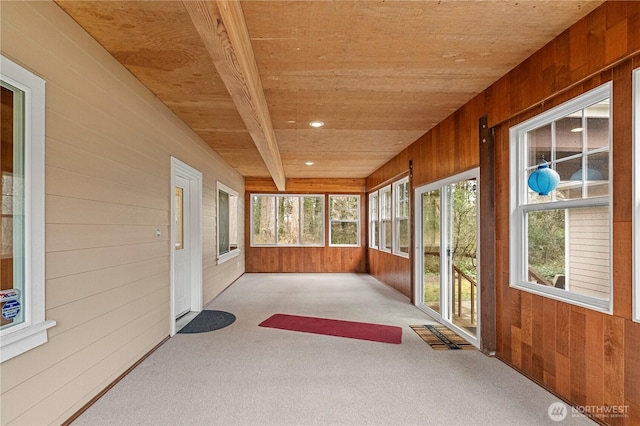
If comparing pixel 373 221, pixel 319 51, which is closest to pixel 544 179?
pixel 319 51

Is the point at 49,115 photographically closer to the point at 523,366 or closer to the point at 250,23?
the point at 250,23

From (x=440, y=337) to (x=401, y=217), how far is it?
2924 millimetres

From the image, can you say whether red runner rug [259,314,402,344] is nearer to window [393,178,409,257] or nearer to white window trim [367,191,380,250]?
window [393,178,409,257]

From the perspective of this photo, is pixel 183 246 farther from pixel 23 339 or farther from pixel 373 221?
pixel 373 221

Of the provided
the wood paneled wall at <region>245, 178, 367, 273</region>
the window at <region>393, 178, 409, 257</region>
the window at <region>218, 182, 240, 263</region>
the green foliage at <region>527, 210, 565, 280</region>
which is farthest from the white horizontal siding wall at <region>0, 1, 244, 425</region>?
the wood paneled wall at <region>245, 178, 367, 273</region>

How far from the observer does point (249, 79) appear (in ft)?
8.62

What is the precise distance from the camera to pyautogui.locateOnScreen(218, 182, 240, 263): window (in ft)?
22.5

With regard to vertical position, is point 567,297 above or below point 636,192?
below

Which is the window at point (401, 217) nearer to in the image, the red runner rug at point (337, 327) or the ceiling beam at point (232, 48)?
the red runner rug at point (337, 327)

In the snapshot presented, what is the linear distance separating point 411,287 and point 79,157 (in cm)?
484

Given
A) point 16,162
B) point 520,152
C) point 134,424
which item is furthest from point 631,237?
point 16,162

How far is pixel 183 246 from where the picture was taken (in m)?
4.98

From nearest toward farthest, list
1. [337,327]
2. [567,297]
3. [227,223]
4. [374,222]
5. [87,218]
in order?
[87,218]
[567,297]
[337,327]
[227,223]
[374,222]

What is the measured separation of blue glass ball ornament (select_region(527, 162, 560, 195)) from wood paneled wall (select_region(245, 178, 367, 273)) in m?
6.89
